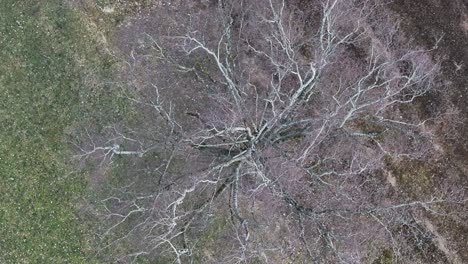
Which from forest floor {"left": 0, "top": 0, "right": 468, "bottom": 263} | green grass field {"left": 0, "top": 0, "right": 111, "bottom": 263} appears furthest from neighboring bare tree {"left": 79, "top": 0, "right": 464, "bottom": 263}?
green grass field {"left": 0, "top": 0, "right": 111, "bottom": 263}

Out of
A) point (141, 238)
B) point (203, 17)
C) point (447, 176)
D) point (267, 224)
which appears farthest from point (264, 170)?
point (447, 176)

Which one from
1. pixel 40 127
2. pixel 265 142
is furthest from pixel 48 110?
pixel 265 142

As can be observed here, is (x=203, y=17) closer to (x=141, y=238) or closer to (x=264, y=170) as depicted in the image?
(x=264, y=170)

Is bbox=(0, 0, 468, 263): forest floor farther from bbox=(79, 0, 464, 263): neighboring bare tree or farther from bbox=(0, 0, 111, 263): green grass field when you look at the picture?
bbox=(79, 0, 464, 263): neighboring bare tree

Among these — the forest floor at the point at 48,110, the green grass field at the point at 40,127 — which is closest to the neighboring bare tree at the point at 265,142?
the forest floor at the point at 48,110

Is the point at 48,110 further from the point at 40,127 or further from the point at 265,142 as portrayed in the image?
the point at 265,142
